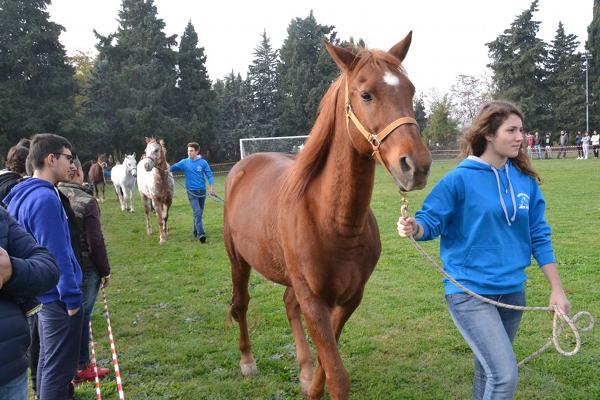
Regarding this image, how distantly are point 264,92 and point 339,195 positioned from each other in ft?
141

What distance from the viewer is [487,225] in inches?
94.7

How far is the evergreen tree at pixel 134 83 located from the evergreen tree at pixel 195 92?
0.84 metres

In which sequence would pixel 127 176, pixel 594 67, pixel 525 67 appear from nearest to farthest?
pixel 127 176 < pixel 525 67 < pixel 594 67

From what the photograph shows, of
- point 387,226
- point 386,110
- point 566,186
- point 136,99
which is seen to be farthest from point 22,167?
point 136,99

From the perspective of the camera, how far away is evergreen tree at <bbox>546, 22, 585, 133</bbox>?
38.3m

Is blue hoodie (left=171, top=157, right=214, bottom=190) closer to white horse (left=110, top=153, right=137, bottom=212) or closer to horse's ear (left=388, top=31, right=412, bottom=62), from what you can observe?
white horse (left=110, top=153, right=137, bottom=212)

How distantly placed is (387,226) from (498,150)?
782cm

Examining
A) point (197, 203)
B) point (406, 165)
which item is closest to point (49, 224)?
point (406, 165)

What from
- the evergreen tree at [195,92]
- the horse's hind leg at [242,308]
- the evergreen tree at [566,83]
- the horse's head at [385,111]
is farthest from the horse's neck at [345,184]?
the evergreen tree at [566,83]

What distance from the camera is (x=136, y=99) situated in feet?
122

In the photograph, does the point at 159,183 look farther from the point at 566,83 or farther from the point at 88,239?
the point at 566,83

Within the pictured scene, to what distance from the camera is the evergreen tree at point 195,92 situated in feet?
131

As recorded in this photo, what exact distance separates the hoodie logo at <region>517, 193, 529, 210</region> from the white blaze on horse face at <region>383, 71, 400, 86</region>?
860mm

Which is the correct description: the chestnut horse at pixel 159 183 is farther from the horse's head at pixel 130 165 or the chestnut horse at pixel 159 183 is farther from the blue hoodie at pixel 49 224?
the blue hoodie at pixel 49 224
